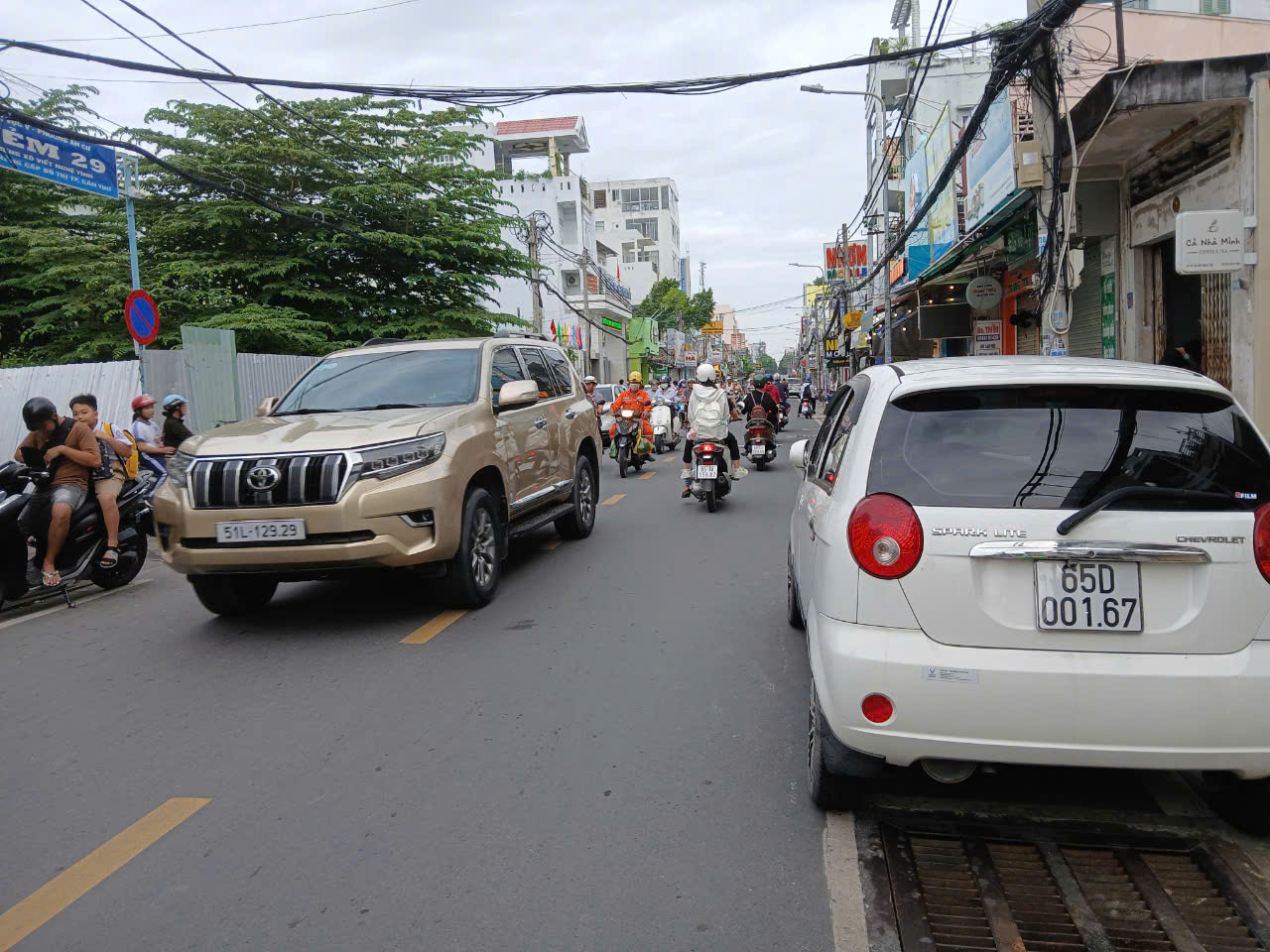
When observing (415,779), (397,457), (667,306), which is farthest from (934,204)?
(667,306)

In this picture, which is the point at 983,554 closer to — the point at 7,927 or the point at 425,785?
the point at 425,785

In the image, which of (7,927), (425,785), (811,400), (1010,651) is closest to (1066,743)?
(1010,651)

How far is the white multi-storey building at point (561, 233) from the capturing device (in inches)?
2090

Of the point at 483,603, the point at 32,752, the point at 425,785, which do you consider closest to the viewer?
the point at 425,785

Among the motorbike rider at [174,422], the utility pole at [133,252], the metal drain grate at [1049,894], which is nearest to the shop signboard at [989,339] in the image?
the motorbike rider at [174,422]

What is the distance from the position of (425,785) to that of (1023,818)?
2.26m

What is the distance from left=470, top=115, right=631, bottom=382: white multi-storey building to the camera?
53094mm

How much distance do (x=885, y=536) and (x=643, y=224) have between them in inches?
4143

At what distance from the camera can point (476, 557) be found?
700 centimetres

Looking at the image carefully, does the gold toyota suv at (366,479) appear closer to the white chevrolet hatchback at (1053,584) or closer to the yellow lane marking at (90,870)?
the yellow lane marking at (90,870)

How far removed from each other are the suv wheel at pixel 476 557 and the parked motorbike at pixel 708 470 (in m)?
4.91

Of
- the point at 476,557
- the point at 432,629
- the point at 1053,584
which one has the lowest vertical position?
the point at 432,629

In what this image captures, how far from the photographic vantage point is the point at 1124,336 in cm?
1377

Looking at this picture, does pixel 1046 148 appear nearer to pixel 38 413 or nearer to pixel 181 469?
pixel 181 469
